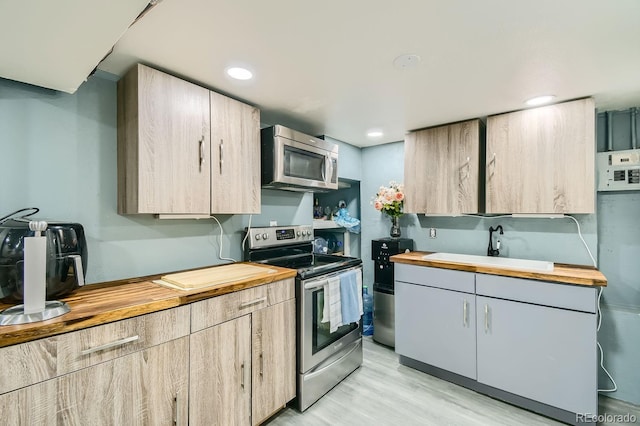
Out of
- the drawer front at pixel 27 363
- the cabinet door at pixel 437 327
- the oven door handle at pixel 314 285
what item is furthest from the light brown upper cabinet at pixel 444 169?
the drawer front at pixel 27 363

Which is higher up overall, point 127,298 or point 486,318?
point 127,298

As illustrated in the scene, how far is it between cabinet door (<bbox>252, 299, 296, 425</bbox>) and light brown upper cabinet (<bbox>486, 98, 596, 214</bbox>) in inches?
76.7

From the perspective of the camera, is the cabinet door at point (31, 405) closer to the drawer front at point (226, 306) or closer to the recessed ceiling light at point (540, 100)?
the drawer front at point (226, 306)

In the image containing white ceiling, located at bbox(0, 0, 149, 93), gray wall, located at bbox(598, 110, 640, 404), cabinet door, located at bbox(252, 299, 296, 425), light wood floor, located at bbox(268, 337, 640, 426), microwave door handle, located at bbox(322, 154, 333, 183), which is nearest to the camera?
white ceiling, located at bbox(0, 0, 149, 93)

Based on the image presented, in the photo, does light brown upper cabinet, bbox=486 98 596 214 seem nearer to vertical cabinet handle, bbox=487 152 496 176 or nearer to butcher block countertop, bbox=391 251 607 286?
vertical cabinet handle, bbox=487 152 496 176

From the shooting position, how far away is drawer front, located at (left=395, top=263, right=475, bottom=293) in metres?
2.19

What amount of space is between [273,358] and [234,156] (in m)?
1.39

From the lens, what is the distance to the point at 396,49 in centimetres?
142

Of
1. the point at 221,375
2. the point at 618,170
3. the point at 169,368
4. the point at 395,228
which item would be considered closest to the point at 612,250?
the point at 618,170

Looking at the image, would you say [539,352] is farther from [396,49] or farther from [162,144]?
[162,144]

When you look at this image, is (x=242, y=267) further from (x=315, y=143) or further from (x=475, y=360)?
(x=475, y=360)

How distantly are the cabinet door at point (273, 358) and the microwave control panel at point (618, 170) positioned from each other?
2.57m

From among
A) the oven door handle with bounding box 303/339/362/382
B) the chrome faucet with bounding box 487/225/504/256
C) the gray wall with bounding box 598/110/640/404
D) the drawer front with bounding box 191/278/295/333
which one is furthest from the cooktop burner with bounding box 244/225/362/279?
the gray wall with bounding box 598/110/640/404

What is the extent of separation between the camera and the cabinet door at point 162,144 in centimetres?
154
